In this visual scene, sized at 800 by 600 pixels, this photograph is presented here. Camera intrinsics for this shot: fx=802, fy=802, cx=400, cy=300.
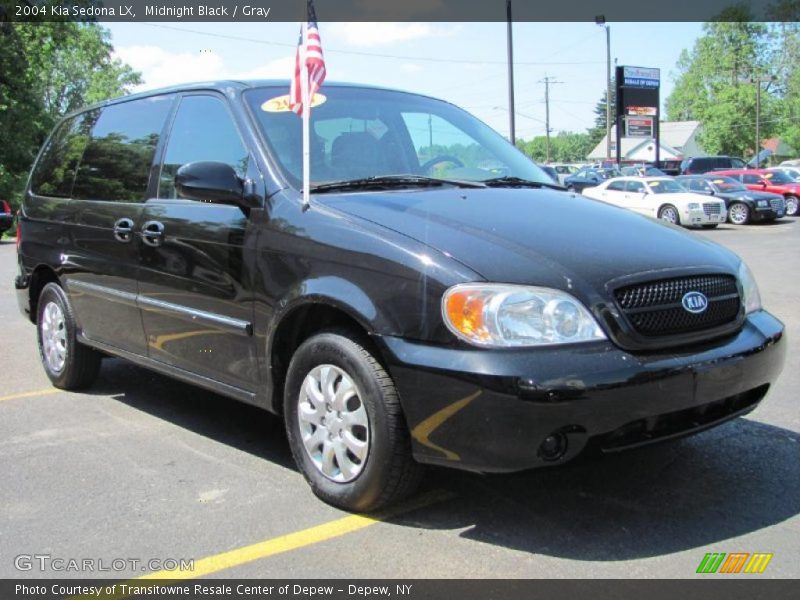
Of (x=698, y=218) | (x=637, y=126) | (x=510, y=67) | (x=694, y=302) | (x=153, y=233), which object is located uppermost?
(x=510, y=67)

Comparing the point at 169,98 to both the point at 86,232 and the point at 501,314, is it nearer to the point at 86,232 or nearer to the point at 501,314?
the point at 86,232

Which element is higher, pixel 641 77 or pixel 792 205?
pixel 641 77

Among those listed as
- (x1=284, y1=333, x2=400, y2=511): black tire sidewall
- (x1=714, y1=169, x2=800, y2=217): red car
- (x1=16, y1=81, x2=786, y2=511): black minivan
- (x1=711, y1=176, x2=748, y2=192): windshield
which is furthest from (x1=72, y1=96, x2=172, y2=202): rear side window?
(x1=714, y1=169, x2=800, y2=217): red car

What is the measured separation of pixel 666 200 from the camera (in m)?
23.0

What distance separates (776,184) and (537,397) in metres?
28.5

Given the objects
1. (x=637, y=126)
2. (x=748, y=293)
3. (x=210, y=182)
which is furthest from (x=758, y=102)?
(x=210, y=182)

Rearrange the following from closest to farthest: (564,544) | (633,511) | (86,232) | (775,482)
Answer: (564,544)
(633,511)
(775,482)
(86,232)

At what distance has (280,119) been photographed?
408cm

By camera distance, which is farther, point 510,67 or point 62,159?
point 510,67

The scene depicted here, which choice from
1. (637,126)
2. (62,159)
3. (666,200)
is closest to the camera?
(62,159)

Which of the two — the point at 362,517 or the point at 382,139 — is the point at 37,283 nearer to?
the point at 382,139

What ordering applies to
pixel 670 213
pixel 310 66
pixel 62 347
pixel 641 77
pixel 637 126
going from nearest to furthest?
pixel 310 66, pixel 62 347, pixel 670 213, pixel 637 126, pixel 641 77
